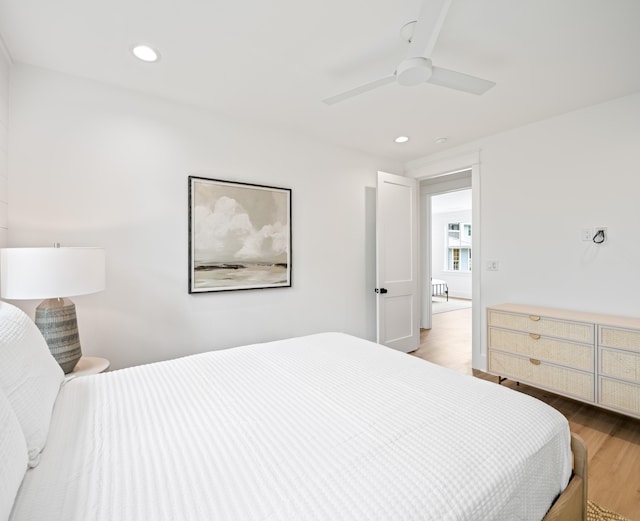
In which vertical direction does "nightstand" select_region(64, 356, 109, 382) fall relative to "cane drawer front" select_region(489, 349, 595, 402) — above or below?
above

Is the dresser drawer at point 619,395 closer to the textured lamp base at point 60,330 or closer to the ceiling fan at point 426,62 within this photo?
the ceiling fan at point 426,62

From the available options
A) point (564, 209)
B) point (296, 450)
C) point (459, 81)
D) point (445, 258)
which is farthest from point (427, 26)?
point (445, 258)

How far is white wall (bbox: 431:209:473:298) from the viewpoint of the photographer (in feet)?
28.1

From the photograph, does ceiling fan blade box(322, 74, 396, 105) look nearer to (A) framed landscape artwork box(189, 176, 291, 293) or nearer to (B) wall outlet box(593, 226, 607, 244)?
(A) framed landscape artwork box(189, 176, 291, 293)

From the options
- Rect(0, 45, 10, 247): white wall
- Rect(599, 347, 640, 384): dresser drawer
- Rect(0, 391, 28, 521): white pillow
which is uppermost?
Rect(0, 45, 10, 247): white wall

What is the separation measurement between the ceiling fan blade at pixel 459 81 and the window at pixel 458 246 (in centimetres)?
765

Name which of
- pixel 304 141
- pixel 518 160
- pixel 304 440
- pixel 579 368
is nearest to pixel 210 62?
pixel 304 141

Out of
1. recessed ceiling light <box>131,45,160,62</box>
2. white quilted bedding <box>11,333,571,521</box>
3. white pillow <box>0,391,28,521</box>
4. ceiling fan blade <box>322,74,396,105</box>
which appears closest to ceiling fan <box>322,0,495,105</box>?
ceiling fan blade <box>322,74,396,105</box>

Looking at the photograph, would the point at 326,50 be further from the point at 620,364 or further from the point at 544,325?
the point at 620,364

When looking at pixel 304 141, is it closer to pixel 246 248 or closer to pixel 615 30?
pixel 246 248

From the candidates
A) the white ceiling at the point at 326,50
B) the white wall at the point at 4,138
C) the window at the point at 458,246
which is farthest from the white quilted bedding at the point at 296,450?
the window at the point at 458,246

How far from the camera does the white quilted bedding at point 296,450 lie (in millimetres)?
714

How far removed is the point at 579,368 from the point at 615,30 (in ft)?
7.31

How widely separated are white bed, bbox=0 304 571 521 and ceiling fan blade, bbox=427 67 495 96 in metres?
1.54
